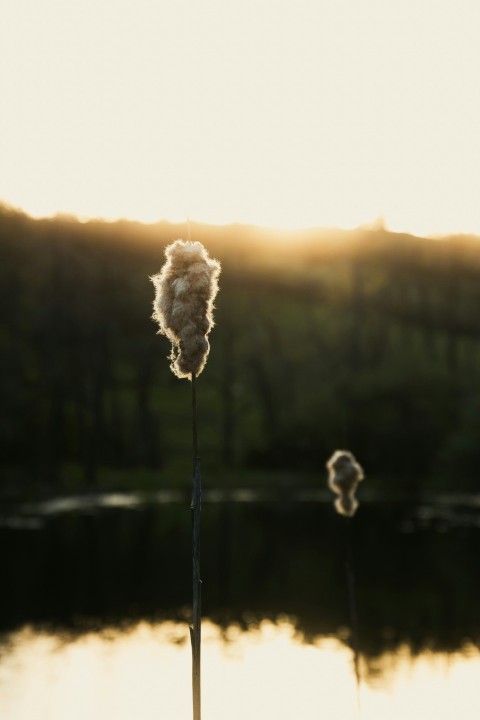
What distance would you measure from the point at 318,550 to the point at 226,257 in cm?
5808

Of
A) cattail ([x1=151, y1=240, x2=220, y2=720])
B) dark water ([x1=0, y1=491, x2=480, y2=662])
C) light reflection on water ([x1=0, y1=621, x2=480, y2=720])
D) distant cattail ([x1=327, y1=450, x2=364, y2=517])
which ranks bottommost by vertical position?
light reflection on water ([x1=0, y1=621, x2=480, y2=720])

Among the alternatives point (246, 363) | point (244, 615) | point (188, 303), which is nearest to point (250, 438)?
point (246, 363)

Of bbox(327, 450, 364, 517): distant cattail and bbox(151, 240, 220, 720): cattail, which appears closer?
bbox(151, 240, 220, 720): cattail

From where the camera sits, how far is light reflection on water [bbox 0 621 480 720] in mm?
27967

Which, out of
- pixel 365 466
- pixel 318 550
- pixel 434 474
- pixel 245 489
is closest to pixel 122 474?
pixel 245 489

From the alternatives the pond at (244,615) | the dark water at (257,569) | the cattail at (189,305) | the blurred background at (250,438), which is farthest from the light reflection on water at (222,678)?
the cattail at (189,305)

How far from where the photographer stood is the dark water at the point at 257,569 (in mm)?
39000

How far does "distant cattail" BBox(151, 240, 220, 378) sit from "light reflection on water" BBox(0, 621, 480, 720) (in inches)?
704

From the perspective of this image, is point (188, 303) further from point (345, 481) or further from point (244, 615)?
point (244, 615)

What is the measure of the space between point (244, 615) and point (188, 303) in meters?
30.3

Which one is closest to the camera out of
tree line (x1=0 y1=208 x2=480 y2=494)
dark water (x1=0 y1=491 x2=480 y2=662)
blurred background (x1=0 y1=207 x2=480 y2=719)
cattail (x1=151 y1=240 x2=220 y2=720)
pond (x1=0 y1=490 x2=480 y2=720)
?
cattail (x1=151 y1=240 x2=220 y2=720)

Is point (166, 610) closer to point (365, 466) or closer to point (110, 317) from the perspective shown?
point (365, 466)

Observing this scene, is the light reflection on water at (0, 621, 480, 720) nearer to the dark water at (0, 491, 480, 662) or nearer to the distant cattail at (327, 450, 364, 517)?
the dark water at (0, 491, 480, 662)

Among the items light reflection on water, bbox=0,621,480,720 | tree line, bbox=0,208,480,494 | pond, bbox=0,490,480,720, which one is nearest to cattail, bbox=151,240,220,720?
pond, bbox=0,490,480,720
